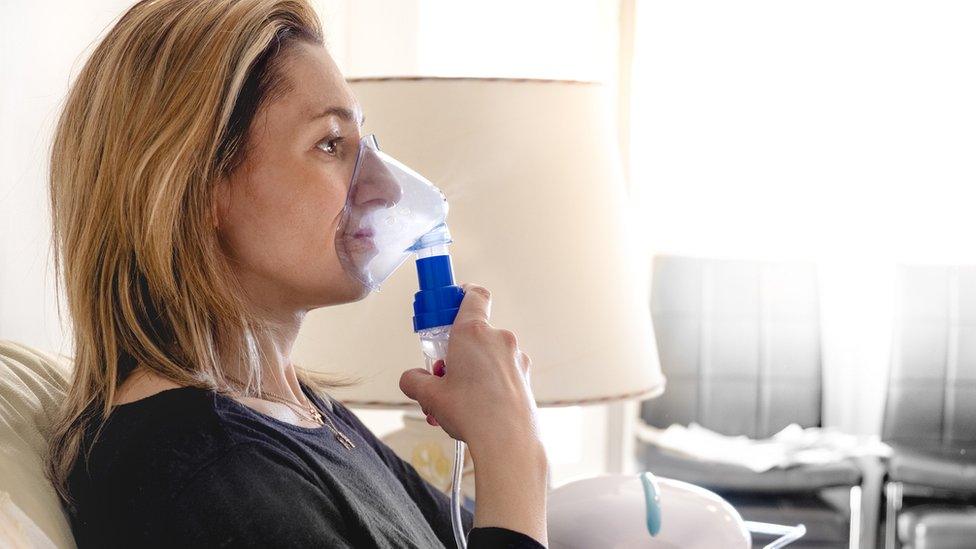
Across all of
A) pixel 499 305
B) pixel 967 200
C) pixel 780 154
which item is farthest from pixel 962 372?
pixel 499 305

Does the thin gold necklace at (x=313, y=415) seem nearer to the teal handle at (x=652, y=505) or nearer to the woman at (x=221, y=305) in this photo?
the woman at (x=221, y=305)

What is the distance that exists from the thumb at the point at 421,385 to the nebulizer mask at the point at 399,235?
3 cm

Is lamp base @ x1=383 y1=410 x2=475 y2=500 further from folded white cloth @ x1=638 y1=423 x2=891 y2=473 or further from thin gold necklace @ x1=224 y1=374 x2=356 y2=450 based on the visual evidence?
folded white cloth @ x1=638 y1=423 x2=891 y2=473

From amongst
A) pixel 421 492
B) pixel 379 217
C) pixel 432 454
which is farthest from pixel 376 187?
pixel 432 454

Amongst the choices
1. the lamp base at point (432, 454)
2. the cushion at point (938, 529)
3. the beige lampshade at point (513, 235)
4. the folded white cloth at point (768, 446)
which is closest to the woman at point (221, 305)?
the beige lampshade at point (513, 235)

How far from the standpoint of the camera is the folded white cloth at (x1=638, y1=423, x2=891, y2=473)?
132 inches

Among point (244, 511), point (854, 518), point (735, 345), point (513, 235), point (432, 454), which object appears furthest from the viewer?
point (735, 345)

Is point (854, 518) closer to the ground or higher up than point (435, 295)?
closer to the ground

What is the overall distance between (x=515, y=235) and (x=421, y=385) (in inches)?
16.8

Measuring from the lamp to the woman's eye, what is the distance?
30cm

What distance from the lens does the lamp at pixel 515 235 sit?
4.03 ft

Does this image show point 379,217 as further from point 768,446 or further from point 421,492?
point 768,446

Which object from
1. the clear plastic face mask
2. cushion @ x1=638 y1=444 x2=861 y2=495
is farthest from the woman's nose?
cushion @ x1=638 y1=444 x2=861 y2=495

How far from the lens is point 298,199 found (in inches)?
35.1
